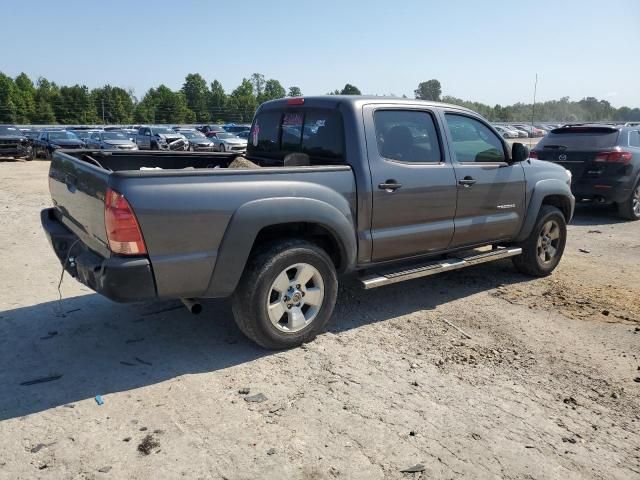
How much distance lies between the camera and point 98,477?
272cm

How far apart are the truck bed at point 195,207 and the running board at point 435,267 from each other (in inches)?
22.9

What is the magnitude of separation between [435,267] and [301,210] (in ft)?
5.46

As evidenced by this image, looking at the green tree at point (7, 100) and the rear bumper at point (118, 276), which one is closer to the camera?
the rear bumper at point (118, 276)

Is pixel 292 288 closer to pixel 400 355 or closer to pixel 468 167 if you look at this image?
pixel 400 355

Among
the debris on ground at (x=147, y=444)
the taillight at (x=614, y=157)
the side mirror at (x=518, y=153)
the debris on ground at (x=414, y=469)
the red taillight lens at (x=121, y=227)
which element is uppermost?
the side mirror at (x=518, y=153)

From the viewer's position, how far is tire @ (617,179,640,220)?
400 inches

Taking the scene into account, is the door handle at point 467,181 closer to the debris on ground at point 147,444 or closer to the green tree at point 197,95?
the debris on ground at point 147,444

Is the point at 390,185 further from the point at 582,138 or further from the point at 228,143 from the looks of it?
the point at 228,143

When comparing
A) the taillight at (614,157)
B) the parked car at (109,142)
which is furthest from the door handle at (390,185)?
the parked car at (109,142)

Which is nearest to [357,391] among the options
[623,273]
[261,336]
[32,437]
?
[261,336]

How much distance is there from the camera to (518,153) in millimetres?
5629

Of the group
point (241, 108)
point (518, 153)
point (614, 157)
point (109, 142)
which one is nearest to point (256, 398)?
point (518, 153)

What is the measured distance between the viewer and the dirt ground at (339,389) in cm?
290

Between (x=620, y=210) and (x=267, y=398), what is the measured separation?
911 centimetres
